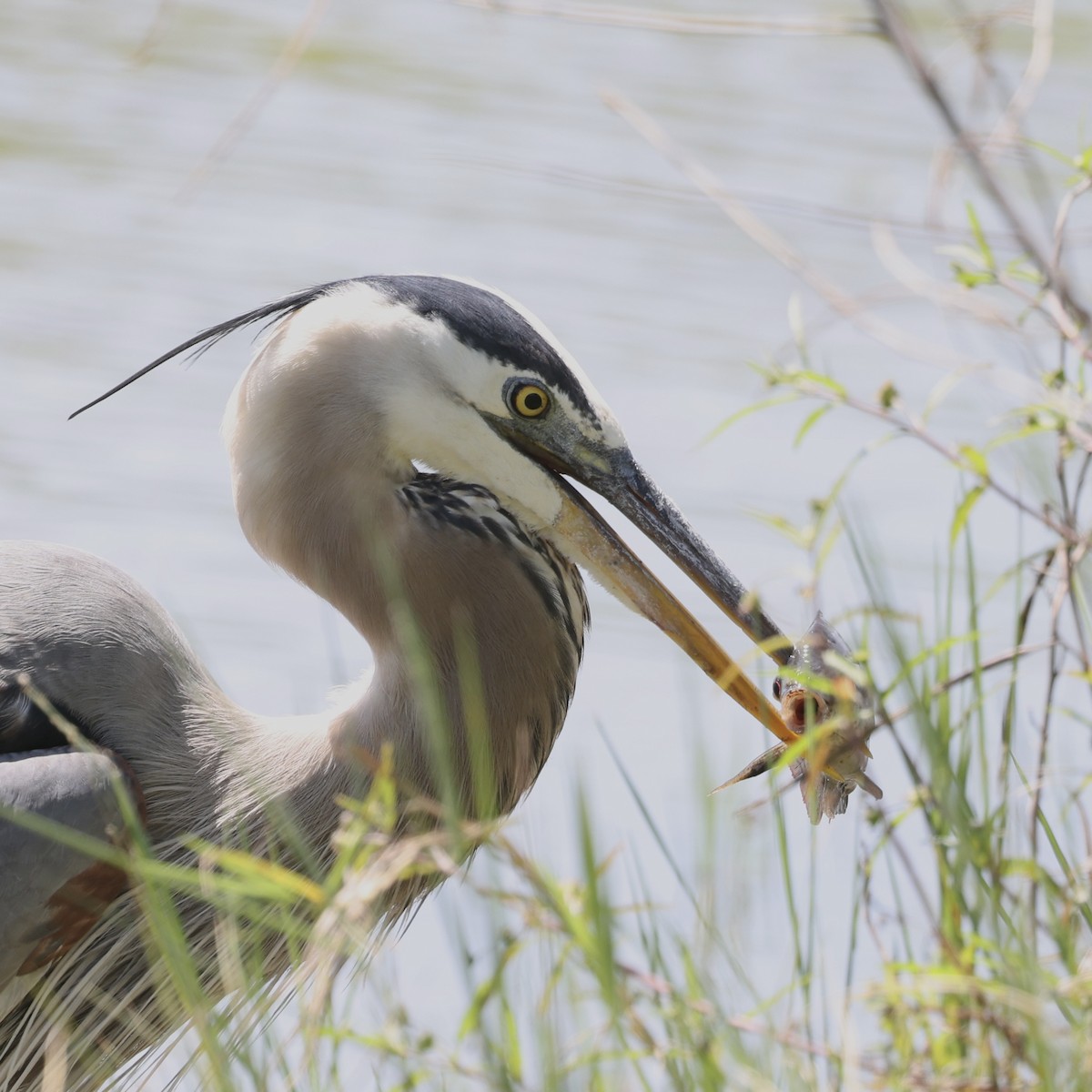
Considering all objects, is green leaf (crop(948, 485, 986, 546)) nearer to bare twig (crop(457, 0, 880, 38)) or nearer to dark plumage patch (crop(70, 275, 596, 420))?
bare twig (crop(457, 0, 880, 38))

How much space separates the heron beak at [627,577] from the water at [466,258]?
0.88m

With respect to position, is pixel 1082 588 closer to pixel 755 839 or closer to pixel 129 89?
pixel 755 839

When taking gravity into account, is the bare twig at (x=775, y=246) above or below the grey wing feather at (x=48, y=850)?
above

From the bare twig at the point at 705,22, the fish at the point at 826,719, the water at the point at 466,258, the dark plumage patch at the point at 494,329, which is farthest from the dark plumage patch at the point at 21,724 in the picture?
the bare twig at the point at 705,22

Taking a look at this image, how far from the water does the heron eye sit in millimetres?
726

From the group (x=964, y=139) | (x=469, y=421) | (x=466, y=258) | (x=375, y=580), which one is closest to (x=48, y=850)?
(x=375, y=580)

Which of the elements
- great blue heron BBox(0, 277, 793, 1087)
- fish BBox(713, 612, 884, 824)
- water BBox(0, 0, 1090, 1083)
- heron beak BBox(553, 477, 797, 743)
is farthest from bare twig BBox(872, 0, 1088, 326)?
water BBox(0, 0, 1090, 1083)

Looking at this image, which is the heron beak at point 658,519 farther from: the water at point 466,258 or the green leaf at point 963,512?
the water at point 466,258

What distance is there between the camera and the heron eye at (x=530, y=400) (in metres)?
2.81

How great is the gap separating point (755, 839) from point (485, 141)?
24.9 feet

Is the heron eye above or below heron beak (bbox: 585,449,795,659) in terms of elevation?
above

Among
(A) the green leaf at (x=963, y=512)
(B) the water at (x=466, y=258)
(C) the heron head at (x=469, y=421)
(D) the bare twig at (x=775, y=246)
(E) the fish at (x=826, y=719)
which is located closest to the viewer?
(E) the fish at (x=826, y=719)

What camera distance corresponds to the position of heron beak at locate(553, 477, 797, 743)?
9.42ft

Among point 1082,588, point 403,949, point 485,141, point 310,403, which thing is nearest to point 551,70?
point 485,141
